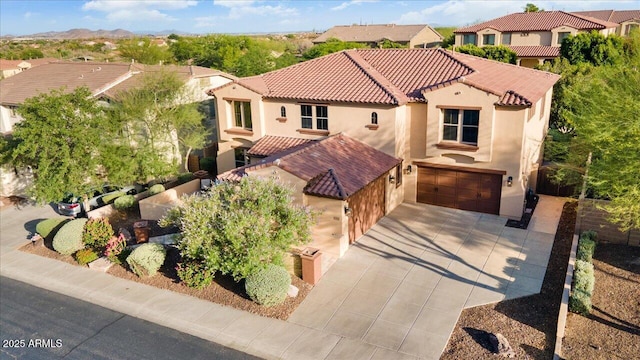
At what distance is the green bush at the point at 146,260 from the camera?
16.7 m

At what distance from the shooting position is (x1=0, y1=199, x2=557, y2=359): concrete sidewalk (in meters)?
13.1

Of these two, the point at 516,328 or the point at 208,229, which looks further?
the point at 208,229

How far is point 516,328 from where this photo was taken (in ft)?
43.1

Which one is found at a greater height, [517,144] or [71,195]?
[517,144]

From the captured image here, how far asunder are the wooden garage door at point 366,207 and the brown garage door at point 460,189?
8.42 ft

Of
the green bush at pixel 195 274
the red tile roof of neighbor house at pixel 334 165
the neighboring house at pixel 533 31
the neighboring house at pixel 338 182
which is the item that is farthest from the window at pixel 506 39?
the green bush at pixel 195 274

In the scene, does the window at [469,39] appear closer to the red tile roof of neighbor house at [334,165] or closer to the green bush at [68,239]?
the red tile roof of neighbor house at [334,165]

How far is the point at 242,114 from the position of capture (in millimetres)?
25672

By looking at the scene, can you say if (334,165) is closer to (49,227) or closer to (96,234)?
(96,234)

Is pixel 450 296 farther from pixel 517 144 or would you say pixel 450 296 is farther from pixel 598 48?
pixel 598 48

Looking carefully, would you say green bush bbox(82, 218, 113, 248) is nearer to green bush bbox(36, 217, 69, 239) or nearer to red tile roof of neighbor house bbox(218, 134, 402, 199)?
green bush bbox(36, 217, 69, 239)

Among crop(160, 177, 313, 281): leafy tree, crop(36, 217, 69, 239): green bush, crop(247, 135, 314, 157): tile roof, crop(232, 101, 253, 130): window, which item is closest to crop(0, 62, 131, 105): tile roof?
crop(232, 101, 253, 130): window

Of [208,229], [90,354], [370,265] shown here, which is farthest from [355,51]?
[90,354]

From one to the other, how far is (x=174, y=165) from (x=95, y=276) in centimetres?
929
